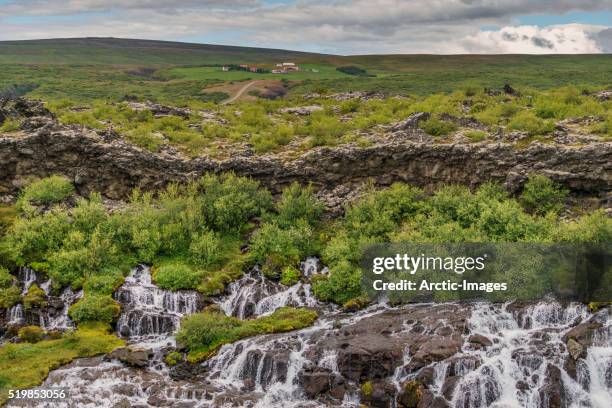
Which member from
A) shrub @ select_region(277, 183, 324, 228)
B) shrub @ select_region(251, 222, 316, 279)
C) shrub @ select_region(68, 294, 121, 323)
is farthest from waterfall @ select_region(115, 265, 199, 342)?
shrub @ select_region(277, 183, 324, 228)

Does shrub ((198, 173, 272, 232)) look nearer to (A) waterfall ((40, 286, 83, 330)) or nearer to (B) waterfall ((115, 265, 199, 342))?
(B) waterfall ((115, 265, 199, 342))

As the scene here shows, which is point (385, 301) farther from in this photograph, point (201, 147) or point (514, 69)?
point (514, 69)

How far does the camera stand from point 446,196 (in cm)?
3797

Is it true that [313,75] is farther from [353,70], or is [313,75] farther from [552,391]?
[552,391]

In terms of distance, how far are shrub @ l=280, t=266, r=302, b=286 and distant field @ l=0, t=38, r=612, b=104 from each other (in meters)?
41.8

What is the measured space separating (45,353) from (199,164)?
1876cm

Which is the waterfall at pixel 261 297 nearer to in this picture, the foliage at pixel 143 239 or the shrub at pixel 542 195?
the foliage at pixel 143 239

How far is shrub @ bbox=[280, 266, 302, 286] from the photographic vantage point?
34.5 metres

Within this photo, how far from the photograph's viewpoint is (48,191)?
40.4 metres

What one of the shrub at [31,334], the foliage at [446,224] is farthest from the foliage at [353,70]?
the shrub at [31,334]

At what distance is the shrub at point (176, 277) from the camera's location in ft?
110

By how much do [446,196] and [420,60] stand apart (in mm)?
109426
